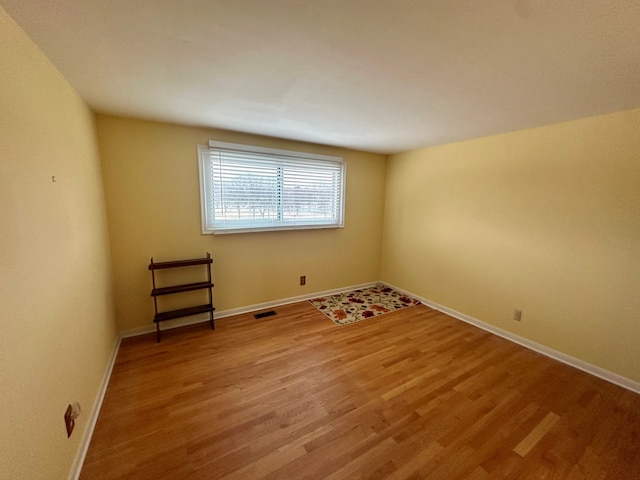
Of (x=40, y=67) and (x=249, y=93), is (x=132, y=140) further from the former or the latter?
(x=249, y=93)

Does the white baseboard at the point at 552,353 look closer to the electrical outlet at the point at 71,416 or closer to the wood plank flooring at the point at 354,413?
the wood plank flooring at the point at 354,413

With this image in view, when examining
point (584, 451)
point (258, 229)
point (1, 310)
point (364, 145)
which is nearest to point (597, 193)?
point (584, 451)

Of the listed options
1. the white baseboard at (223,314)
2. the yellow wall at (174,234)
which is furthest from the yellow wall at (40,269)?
the white baseboard at (223,314)

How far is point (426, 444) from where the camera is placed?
4.85 ft

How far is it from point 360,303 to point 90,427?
278 centimetres

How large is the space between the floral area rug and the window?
41.8 inches

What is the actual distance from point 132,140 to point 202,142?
0.60m

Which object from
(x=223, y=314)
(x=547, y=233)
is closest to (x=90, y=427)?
(x=223, y=314)

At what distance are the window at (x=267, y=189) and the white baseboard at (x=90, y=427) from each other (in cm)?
146

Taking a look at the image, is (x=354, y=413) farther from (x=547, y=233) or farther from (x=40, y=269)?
(x=547, y=233)

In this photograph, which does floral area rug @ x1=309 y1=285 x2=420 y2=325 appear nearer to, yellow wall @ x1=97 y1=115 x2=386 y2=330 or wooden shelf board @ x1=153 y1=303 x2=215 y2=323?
yellow wall @ x1=97 y1=115 x2=386 y2=330

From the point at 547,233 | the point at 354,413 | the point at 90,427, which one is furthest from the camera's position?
the point at 547,233

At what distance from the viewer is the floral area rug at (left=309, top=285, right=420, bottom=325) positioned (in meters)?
3.10

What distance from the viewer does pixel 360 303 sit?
347cm
